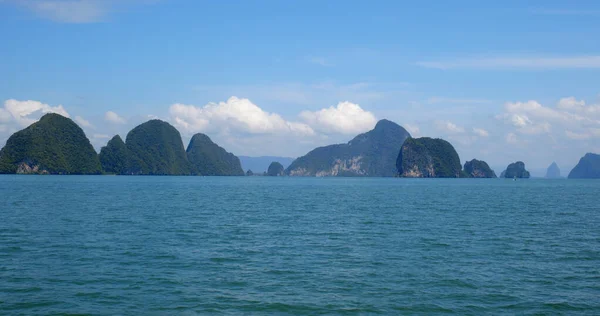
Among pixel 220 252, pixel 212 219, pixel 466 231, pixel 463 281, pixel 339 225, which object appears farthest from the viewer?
pixel 212 219

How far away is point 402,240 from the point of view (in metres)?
32.4

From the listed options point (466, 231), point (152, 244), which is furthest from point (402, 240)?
point (152, 244)

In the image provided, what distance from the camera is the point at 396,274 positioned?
22.1m

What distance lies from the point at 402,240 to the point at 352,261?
27.4 feet

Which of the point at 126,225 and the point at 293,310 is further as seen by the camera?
the point at 126,225

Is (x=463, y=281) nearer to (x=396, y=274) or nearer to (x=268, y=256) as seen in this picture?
(x=396, y=274)

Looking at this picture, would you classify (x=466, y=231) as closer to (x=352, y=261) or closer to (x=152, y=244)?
(x=352, y=261)

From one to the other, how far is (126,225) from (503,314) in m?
30.2

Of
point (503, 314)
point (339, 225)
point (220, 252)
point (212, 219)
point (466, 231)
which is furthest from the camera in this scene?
point (212, 219)

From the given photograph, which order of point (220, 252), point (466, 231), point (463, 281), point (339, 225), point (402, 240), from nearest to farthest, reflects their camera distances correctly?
point (463, 281)
point (220, 252)
point (402, 240)
point (466, 231)
point (339, 225)

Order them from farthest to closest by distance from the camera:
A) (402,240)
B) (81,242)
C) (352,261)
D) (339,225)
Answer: (339,225) < (402,240) < (81,242) < (352,261)

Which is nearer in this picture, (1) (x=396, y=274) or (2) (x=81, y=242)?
(1) (x=396, y=274)

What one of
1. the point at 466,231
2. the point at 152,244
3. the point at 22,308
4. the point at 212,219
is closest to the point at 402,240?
the point at 466,231

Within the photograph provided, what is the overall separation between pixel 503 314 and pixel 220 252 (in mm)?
15681
